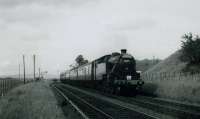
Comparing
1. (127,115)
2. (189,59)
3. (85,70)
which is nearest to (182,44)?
(189,59)

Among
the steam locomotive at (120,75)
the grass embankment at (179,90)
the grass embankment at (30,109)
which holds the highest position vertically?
the steam locomotive at (120,75)

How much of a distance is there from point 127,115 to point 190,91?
13369 millimetres

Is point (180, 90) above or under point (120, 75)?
under

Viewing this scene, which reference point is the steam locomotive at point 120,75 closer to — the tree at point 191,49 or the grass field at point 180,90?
the grass field at point 180,90

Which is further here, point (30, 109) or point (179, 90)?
point (179, 90)

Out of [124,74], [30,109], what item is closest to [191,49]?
[124,74]

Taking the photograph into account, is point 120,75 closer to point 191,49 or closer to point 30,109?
point 30,109

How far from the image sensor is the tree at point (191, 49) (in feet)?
200

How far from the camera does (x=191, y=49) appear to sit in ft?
201

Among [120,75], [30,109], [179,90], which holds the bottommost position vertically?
[30,109]

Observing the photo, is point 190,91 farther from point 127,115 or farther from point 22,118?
point 22,118

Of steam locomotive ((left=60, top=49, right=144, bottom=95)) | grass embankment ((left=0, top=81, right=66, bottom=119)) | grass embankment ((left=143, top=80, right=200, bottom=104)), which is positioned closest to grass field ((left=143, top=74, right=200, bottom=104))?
grass embankment ((left=143, top=80, right=200, bottom=104))

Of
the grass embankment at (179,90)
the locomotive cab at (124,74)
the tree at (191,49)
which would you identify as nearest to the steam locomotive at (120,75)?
the locomotive cab at (124,74)

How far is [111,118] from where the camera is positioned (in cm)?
1589
